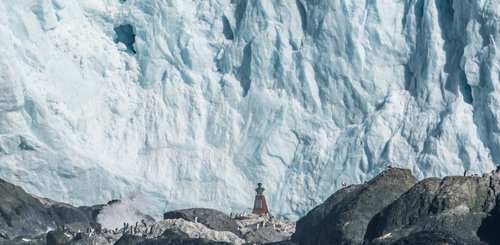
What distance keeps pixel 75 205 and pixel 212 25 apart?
7730 mm

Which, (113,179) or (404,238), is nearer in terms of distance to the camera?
(404,238)

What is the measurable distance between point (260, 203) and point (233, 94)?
14.1 ft

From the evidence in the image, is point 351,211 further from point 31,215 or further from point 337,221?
point 31,215

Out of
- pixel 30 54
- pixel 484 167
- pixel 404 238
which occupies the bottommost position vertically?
pixel 404 238

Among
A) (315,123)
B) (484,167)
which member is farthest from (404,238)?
(315,123)

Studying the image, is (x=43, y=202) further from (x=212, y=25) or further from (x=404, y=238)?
(x=404, y=238)

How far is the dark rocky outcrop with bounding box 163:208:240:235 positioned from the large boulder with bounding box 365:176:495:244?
10.6 m

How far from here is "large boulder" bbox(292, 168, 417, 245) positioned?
43812 mm

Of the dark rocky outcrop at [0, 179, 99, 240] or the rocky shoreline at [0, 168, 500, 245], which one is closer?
the rocky shoreline at [0, 168, 500, 245]

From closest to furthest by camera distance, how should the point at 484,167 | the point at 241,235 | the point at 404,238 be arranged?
1. the point at 404,238
2. the point at 241,235
3. the point at 484,167

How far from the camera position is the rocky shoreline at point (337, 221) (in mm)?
40375

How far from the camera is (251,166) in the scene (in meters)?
60.9

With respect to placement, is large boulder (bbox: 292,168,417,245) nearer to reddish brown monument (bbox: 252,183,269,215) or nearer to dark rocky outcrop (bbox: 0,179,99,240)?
dark rocky outcrop (bbox: 0,179,99,240)

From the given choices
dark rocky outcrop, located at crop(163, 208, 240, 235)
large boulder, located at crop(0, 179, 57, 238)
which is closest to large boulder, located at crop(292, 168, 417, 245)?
dark rocky outcrop, located at crop(163, 208, 240, 235)
